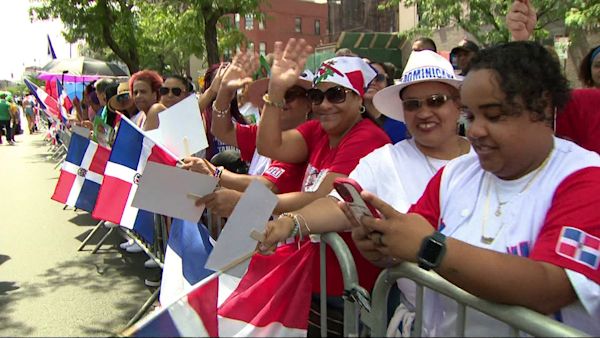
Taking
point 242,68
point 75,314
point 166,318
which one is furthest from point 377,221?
point 75,314

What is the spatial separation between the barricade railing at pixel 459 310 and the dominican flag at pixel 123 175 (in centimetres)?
193

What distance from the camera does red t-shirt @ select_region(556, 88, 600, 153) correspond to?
94.5 inches

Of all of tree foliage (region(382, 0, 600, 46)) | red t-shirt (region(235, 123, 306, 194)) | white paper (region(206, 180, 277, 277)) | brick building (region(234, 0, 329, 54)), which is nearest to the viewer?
white paper (region(206, 180, 277, 277))

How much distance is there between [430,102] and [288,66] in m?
0.82

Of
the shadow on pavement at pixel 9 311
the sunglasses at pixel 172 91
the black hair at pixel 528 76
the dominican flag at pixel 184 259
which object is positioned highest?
the black hair at pixel 528 76

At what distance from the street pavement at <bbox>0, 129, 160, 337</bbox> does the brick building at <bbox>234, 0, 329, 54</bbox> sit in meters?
48.8

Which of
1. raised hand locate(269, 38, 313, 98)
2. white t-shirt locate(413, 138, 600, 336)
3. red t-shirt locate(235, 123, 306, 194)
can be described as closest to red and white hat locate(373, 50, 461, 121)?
raised hand locate(269, 38, 313, 98)

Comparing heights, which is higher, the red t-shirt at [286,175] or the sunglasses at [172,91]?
the sunglasses at [172,91]

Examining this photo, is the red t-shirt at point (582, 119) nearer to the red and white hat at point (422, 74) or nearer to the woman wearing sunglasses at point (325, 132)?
the red and white hat at point (422, 74)

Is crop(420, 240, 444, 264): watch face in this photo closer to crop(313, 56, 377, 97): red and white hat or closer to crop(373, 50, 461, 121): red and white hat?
crop(373, 50, 461, 121): red and white hat

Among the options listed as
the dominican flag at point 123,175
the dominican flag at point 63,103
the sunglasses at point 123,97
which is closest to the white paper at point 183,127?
the dominican flag at point 123,175

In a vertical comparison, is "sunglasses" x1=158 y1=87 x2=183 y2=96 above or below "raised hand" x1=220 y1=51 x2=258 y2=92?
below

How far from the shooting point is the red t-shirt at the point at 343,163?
87.4 inches

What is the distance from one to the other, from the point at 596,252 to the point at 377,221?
589 mm
